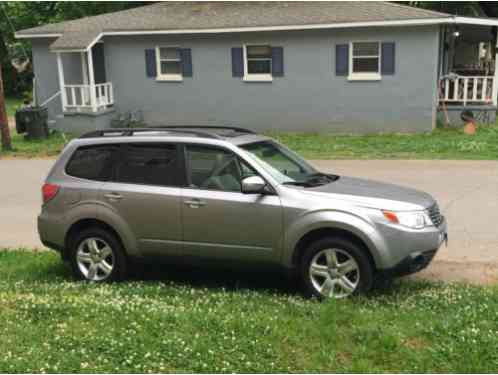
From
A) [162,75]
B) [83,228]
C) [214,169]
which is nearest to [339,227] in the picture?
[214,169]

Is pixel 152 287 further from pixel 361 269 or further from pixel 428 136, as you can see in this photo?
pixel 428 136

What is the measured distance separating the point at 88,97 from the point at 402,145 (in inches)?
451

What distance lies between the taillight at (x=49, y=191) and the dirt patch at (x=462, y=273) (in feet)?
13.7

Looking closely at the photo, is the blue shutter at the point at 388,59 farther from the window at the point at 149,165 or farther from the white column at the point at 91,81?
the window at the point at 149,165

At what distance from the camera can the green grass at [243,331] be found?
4.29 metres

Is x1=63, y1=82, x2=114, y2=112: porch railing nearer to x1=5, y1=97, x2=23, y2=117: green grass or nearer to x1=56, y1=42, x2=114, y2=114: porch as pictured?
x1=56, y1=42, x2=114, y2=114: porch

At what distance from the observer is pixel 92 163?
266 inches

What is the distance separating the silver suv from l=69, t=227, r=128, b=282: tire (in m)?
0.01

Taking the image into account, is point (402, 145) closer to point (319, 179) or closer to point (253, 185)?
point (319, 179)

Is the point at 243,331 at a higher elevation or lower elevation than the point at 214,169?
lower

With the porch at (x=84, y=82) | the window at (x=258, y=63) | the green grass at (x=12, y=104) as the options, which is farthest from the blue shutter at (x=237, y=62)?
the green grass at (x=12, y=104)

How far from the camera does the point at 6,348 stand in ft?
14.8

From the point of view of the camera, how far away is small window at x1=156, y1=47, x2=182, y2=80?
2159 cm

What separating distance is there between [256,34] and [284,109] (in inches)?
106
